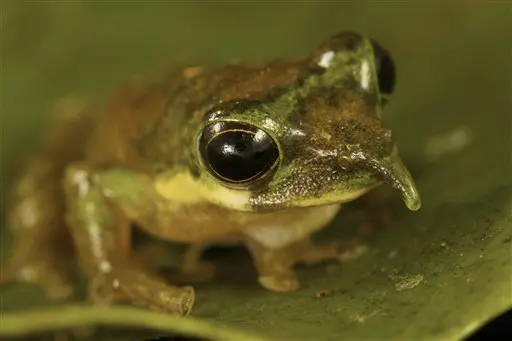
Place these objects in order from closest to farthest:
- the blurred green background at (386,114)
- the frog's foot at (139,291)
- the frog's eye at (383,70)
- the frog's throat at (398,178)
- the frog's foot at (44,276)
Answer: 1. the blurred green background at (386,114)
2. the frog's throat at (398,178)
3. the frog's foot at (139,291)
4. the frog's eye at (383,70)
5. the frog's foot at (44,276)

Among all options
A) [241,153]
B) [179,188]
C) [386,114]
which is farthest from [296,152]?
[386,114]

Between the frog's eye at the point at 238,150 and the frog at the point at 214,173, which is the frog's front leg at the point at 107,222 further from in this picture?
the frog's eye at the point at 238,150

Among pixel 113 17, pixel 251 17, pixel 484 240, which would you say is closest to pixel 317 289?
pixel 484 240

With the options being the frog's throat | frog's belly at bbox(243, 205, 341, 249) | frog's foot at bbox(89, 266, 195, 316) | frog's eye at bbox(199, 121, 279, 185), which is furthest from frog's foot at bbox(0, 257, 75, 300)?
the frog's throat

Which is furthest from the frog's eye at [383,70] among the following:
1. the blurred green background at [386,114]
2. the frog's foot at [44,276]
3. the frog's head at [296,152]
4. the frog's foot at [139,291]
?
the frog's foot at [44,276]

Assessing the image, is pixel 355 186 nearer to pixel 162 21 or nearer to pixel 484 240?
pixel 484 240

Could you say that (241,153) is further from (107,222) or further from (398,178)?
(107,222)

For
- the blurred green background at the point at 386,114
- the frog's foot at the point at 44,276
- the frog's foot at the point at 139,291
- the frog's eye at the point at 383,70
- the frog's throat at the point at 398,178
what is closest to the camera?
the blurred green background at the point at 386,114
